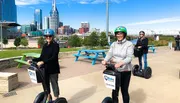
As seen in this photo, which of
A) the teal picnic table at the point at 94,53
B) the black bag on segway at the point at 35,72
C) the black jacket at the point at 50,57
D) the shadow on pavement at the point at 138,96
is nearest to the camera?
the black bag on segway at the point at 35,72

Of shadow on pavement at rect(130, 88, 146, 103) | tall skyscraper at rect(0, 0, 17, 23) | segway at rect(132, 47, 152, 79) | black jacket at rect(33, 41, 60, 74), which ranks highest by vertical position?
tall skyscraper at rect(0, 0, 17, 23)

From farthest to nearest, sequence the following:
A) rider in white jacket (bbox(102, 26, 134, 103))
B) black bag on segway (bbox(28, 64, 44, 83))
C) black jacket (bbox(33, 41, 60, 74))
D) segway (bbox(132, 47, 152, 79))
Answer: segway (bbox(132, 47, 152, 79)) → black jacket (bbox(33, 41, 60, 74)) → black bag on segway (bbox(28, 64, 44, 83)) → rider in white jacket (bbox(102, 26, 134, 103))

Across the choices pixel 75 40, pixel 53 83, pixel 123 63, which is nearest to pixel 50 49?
pixel 53 83

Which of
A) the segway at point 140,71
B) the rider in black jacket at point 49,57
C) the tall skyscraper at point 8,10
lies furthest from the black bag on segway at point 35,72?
the tall skyscraper at point 8,10

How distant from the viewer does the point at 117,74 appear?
3105 millimetres

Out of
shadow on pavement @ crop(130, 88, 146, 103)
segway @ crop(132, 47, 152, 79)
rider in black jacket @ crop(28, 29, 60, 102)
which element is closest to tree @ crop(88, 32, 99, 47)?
segway @ crop(132, 47, 152, 79)

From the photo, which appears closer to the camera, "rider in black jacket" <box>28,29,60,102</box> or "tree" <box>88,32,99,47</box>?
"rider in black jacket" <box>28,29,60,102</box>

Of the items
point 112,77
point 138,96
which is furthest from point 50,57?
point 138,96

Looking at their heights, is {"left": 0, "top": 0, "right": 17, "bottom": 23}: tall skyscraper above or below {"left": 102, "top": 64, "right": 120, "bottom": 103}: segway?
above

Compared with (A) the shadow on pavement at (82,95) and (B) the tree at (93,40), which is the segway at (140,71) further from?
(B) the tree at (93,40)

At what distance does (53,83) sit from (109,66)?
1.35 m

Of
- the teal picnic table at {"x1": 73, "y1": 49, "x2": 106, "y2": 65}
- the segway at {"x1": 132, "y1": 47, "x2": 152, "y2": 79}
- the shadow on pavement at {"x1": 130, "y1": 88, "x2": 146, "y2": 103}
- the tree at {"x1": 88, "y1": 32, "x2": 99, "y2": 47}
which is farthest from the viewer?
the tree at {"x1": 88, "y1": 32, "x2": 99, "y2": 47}

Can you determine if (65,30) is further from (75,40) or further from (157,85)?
(157,85)

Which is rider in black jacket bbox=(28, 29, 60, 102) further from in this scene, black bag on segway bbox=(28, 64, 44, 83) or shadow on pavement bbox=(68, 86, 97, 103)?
shadow on pavement bbox=(68, 86, 97, 103)
